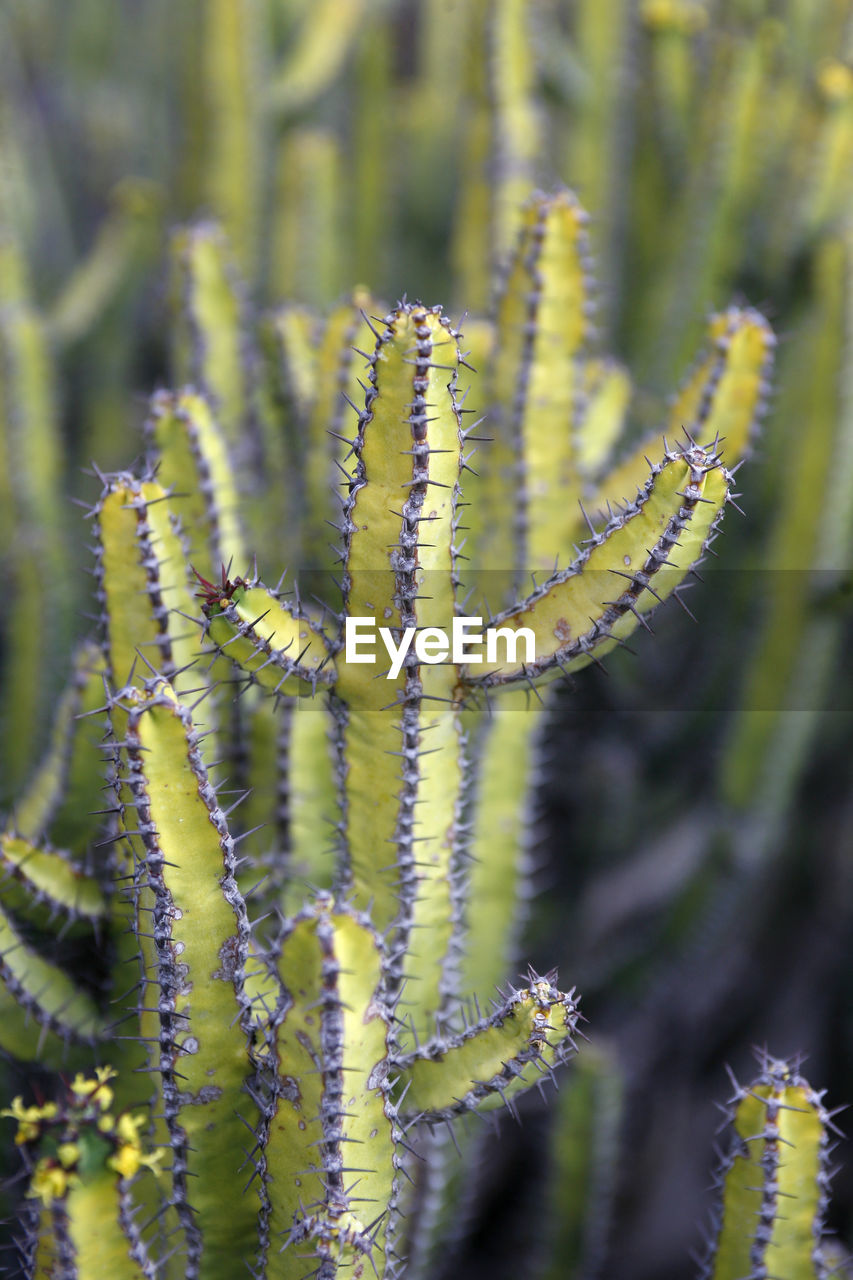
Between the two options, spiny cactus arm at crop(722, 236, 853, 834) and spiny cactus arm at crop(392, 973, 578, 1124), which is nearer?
spiny cactus arm at crop(392, 973, 578, 1124)

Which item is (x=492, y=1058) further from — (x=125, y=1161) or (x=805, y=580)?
(x=805, y=580)

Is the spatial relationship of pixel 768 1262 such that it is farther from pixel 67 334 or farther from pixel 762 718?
pixel 67 334

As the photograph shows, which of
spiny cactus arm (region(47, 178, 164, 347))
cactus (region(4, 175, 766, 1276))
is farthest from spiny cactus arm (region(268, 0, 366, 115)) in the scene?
cactus (region(4, 175, 766, 1276))

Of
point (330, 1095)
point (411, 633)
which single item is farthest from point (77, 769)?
point (330, 1095)

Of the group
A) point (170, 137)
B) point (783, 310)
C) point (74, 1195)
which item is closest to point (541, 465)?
point (783, 310)

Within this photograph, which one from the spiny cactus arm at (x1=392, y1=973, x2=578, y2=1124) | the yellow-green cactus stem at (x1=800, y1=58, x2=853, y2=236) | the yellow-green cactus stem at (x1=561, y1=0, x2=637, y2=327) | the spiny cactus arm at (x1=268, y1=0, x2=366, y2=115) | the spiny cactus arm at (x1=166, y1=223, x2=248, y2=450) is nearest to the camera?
the spiny cactus arm at (x1=392, y1=973, x2=578, y2=1124)

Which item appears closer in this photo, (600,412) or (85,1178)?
(85,1178)

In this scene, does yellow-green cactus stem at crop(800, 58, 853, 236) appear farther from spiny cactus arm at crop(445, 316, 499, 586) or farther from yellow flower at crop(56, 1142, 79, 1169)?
yellow flower at crop(56, 1142, 79, 1169)
